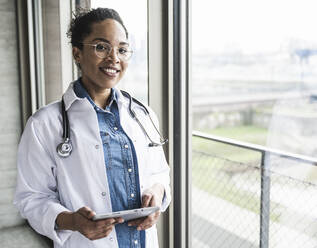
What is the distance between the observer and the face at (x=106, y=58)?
98 cm

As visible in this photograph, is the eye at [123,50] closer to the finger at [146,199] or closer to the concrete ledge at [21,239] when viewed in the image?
the finger at [146,199]

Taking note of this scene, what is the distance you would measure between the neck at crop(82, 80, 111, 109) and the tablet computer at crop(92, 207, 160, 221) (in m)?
0.34

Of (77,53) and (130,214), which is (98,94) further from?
(130,214)

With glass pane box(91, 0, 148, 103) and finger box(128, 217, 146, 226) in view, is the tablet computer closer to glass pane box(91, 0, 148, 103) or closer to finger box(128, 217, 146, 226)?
finger box(128, 217, 146, 226)

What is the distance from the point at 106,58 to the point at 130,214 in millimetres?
428

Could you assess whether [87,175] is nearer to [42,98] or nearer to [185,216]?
[185,216]

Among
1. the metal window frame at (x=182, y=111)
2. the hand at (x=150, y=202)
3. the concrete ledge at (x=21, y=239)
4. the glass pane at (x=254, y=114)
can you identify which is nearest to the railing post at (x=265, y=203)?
the glass pane at (x=254, y=114)

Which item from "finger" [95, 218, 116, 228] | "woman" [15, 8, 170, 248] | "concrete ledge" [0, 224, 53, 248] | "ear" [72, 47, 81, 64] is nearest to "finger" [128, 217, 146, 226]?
"woman" [15, 8, 170, 248]

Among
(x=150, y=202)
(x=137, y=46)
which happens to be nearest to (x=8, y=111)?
(x=137, y=46)

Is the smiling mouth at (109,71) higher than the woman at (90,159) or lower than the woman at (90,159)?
higher

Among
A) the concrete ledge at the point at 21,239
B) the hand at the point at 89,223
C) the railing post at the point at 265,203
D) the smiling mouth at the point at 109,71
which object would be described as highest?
the smiling mouth at the point at 109,71

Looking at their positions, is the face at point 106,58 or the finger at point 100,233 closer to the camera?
the finger at point 100,233

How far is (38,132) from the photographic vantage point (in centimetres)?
95

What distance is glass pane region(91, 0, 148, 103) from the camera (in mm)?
1350
